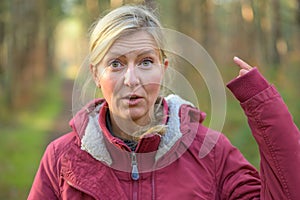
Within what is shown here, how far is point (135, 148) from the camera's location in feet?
9.50

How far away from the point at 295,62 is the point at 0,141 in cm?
798

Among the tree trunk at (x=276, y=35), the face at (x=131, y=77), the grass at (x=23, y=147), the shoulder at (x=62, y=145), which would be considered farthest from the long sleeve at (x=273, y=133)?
the tree trunk at (x=276, y=35)

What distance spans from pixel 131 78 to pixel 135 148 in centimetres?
42

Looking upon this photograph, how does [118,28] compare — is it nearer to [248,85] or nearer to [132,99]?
[132,99]

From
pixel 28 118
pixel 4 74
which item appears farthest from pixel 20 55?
pixel 28 118

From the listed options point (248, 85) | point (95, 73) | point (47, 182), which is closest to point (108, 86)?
point (95, 73)

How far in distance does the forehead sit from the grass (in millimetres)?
5971

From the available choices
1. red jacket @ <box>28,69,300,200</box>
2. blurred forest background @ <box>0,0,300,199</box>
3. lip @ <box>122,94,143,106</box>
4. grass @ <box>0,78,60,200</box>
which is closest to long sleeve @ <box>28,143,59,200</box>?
red jacket @ <box>28,69,300,200</box>

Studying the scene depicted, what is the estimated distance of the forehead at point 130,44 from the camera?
2.79 meters

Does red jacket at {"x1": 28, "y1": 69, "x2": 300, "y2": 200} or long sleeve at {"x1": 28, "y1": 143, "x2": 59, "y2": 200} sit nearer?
red jacket at {"x1": 28, "y1": 69, "x2": 300, "y2": 200}

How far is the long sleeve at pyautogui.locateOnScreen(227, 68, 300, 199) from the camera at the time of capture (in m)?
2.46

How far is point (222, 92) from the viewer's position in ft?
9.35

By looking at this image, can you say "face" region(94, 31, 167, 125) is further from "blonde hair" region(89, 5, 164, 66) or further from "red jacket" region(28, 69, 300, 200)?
"red jacket" region(28, 69, 300, 200)

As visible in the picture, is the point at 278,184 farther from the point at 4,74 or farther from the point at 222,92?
the point at 4,74
